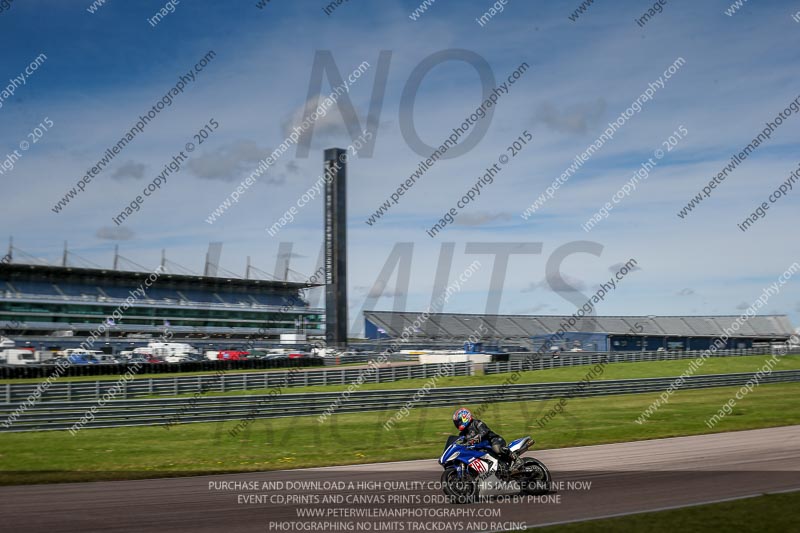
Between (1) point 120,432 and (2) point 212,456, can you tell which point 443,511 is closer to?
(2) point 212,456

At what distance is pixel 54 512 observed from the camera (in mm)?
10500

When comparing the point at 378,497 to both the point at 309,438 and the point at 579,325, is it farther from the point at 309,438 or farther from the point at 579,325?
the point at 579,325

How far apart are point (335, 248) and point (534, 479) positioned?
78.8 meters

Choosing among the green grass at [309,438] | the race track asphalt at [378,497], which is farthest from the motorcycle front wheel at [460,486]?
the green grass at [309,438]

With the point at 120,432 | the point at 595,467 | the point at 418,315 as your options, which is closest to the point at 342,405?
the point at 120,432

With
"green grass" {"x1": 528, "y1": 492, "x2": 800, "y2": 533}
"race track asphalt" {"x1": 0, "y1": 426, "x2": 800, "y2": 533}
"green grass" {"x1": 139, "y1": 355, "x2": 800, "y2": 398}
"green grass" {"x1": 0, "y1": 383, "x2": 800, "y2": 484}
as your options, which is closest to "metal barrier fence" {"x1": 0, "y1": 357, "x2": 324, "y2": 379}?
"green grass" {"x1": 139, "y1": 355, "x2": 800, "y2": 398}

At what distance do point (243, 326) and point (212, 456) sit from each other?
9123 cm

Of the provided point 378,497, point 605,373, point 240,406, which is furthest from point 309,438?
point 605,373

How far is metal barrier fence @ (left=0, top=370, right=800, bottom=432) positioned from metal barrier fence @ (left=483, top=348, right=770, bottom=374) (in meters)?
13.6

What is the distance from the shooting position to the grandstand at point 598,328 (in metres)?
91.8

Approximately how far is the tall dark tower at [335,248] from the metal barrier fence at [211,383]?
4604 centimetres

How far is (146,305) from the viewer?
98500 mm

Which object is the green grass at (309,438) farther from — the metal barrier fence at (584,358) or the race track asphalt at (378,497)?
the metal barrier fence at (584,358)

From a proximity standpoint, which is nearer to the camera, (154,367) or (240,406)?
(240,406)
